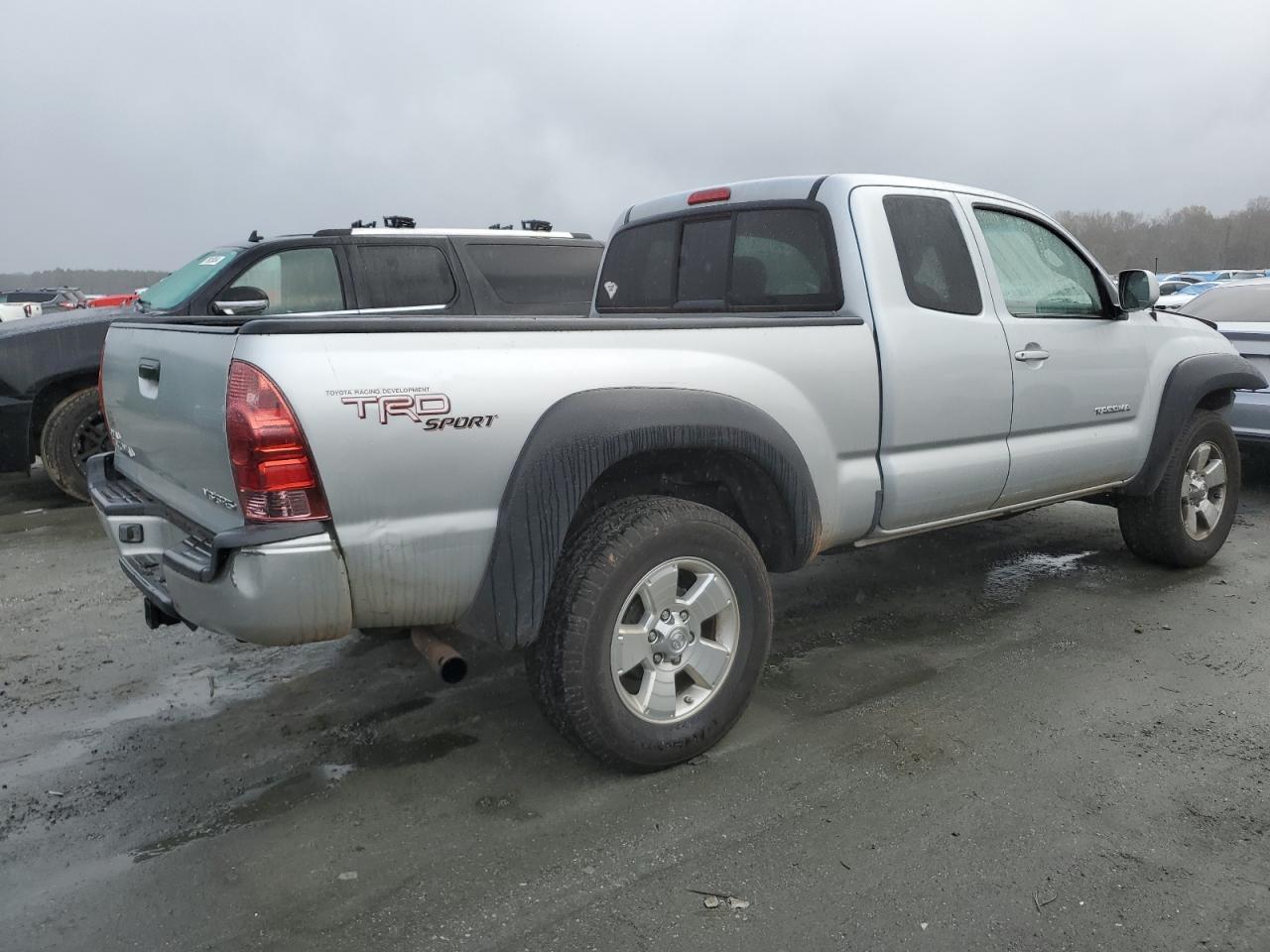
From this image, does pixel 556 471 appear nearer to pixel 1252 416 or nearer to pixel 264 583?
pixel 264 583

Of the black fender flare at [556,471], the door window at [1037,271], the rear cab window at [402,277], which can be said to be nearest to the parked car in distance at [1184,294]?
the door window at [1037,271]

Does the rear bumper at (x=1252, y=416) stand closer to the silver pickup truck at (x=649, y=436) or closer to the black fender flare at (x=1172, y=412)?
the black fender flare at (x=1172, y=412)

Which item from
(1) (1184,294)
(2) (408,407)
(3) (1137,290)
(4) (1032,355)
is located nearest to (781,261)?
(4) (1032,355)

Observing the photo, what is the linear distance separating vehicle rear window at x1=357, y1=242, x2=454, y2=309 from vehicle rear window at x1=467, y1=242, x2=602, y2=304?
0.30 m

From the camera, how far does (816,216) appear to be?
151 inches

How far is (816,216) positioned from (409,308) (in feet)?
11.9

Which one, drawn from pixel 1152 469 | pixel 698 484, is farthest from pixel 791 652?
pixel 1152 469

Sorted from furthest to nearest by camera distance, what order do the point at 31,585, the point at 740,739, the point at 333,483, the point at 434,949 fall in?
the point at 31,585, the point at 740,739, the point at 333,483, the point at 434,949

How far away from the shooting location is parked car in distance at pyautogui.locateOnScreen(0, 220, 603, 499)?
6.53m

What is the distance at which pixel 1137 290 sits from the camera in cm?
456

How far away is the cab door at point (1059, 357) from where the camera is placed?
416cm

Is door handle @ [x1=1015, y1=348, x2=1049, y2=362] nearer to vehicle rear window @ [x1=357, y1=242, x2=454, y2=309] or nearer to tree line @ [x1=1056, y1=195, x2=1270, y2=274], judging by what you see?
vehicle rear window @ [x1=357, y1=242, x2=454, y2=309]

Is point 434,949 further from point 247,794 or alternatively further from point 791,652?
point 791,652

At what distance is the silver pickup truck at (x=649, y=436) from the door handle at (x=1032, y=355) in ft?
0.04
